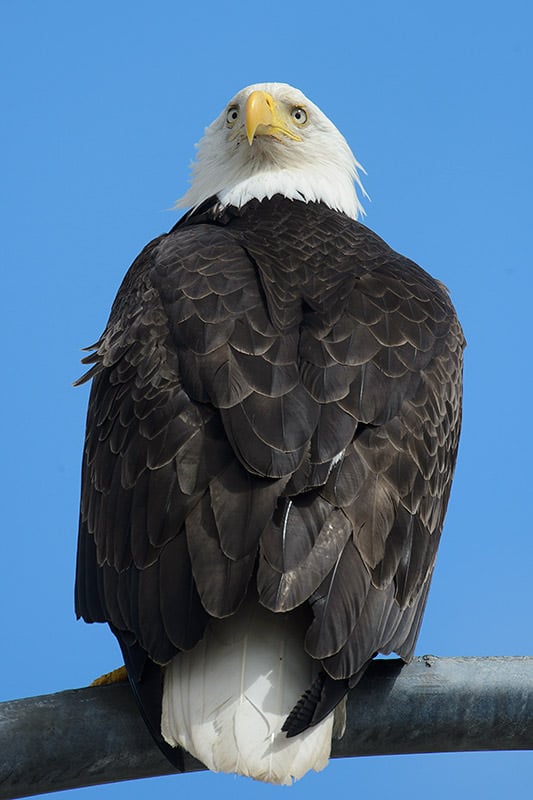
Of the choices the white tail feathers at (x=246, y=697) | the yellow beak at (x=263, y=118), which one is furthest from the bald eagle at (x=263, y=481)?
the yellow beak at (x=263, y=118)

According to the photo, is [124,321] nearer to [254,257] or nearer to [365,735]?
[254,257]

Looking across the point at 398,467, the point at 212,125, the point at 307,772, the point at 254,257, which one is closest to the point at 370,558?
the point at 398,467

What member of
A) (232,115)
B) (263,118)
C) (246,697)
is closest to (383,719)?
(246,697)

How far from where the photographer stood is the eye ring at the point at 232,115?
6258 mm

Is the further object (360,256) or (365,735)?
(360,256)

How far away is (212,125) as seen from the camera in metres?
6.49

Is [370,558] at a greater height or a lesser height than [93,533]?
lesser

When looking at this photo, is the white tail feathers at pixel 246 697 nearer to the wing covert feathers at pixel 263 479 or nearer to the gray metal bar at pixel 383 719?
the wing covert feathers at pixel 263 479

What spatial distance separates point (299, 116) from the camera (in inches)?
250

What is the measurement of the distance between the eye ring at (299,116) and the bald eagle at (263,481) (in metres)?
1.38

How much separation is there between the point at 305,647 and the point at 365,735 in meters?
0.41

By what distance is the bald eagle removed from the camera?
361cm

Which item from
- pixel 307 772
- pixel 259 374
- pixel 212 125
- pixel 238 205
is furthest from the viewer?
pixel 212 125

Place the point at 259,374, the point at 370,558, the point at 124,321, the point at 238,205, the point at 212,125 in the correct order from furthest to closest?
the point at 212,125
the point at 238,205
the point at 124,321
the point at 259,374
the point at 370,558
